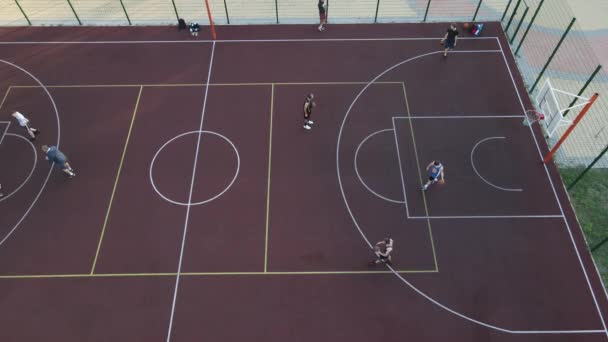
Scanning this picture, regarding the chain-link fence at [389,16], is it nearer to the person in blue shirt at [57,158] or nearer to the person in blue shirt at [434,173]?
the person in blue shirt at [434,173]

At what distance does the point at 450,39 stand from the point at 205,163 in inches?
425

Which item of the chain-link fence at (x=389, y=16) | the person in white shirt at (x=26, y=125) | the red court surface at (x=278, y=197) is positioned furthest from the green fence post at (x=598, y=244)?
the person in white shirt at (x=26, y=125)

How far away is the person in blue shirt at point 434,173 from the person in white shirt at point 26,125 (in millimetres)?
13650

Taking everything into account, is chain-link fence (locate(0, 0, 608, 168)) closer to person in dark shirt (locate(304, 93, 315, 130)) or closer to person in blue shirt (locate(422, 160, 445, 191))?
person in dark shirt (locate(304, 93, 315, 130))

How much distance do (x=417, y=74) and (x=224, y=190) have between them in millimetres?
9086

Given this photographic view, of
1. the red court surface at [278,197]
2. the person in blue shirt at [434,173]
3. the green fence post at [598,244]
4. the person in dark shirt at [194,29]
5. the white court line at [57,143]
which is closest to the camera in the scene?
the red court surface at [278,197]

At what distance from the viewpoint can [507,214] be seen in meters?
13.2

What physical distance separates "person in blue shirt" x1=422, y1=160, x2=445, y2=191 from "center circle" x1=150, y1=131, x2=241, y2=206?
20.7 ft

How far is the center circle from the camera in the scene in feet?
44.7

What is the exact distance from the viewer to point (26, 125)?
1425cm

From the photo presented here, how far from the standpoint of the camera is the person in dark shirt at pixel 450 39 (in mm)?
16352

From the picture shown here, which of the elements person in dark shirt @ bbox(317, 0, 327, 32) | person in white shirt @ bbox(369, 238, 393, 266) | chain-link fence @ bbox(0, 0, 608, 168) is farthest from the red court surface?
chain-link fence @ bbox(0, 0, 608, 168)

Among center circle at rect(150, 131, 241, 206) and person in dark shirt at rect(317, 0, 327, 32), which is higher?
person in dark shirt at rect(317, 0, 327, 32)

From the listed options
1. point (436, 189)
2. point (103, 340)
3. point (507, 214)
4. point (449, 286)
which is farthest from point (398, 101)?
point (103, 340)
